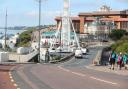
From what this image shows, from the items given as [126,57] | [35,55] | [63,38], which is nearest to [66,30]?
[63,38]

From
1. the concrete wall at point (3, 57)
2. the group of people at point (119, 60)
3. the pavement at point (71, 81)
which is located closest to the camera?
the pavement at point (71, 81)

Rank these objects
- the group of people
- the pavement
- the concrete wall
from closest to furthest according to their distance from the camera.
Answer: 1. the pavement
2. the group of people
3. the concrete wall

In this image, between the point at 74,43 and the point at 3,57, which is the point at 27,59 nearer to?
the point at 3,57

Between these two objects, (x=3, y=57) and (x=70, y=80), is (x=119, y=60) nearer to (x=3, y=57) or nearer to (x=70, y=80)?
(x=70, y=80)

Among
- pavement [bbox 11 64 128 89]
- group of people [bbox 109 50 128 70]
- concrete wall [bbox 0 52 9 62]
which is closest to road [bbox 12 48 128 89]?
pavement [bbox 11 64 128 89]

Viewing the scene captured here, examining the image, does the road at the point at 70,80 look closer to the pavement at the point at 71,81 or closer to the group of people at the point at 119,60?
the pavement at the point at 71,81

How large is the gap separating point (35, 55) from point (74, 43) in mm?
92801

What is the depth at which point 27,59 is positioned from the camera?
8869cm

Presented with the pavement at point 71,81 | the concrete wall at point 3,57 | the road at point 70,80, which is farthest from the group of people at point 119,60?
the concrete wall at point 3,57

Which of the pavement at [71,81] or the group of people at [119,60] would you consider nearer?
the pavement at [71,81]

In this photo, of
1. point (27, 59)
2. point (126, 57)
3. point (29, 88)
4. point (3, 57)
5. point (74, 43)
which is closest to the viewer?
point (29, 88)

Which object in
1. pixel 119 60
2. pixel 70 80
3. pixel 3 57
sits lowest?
pixel 3 57

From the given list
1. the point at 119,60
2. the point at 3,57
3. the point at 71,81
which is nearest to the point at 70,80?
the point at 71,81

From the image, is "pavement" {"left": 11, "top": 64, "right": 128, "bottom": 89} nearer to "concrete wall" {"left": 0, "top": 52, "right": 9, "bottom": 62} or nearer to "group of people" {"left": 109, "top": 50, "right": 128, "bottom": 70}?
"group of people" {"left": 109, "top": 50, "right": 128, "bottom": 70}
